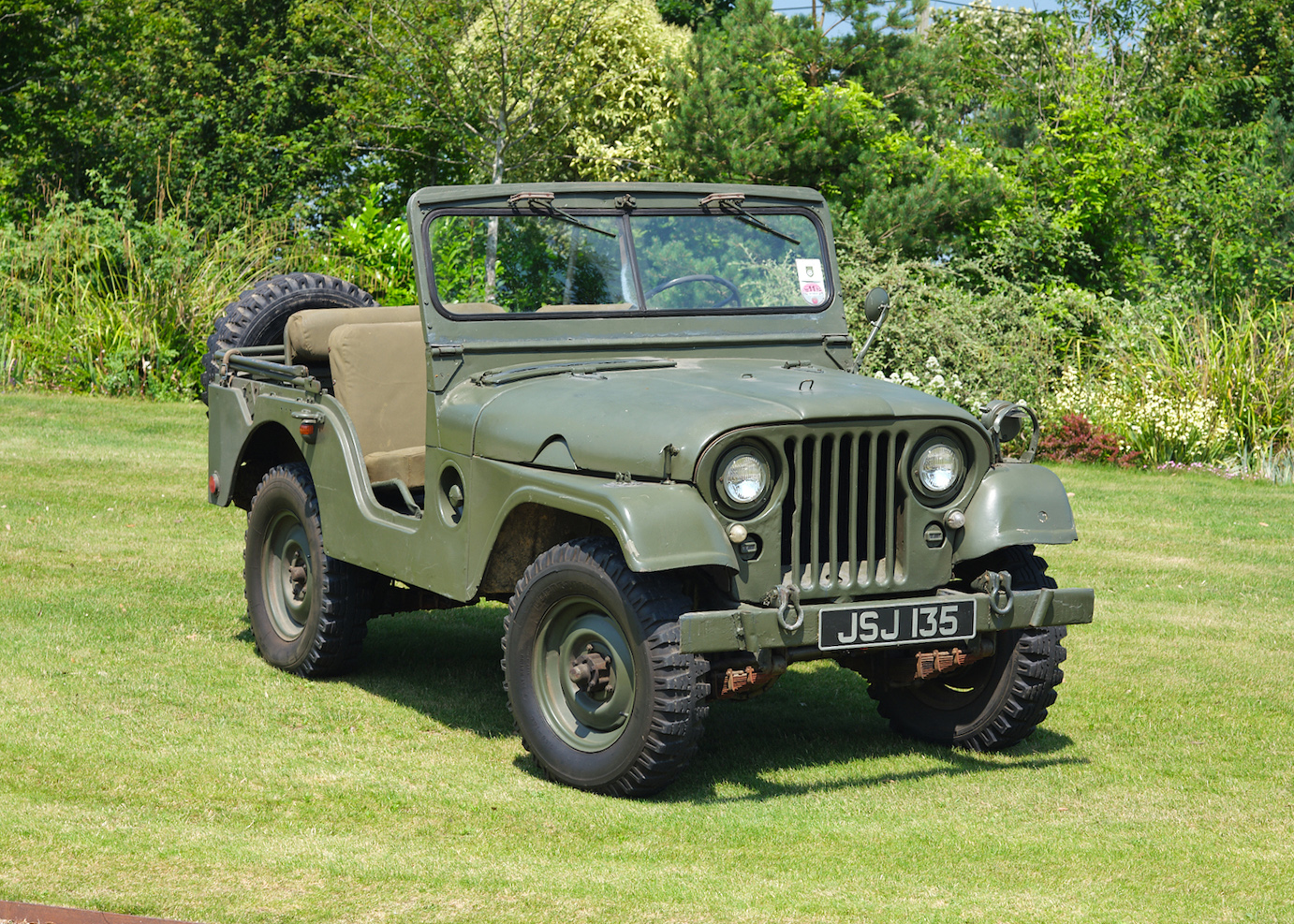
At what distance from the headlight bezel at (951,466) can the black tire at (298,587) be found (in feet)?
8.71

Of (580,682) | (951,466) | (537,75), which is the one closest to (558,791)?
(580,682)

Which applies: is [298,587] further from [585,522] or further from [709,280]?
[709,280]

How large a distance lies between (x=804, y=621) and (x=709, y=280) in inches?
77.0

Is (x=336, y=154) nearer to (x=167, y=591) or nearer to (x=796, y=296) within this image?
(x=167, y=591)

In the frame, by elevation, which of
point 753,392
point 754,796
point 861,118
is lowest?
point 754,796

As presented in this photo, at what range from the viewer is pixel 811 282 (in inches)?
264

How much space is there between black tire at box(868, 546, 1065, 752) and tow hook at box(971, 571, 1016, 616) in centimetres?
33

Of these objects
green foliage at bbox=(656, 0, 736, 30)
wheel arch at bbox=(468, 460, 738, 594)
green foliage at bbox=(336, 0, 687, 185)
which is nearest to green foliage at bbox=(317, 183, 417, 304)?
green foliage at bbox=(336, 0, 687, 185)

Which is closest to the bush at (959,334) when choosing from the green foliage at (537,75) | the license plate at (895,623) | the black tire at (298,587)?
the green foliage at (537,75)

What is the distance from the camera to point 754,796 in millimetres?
5328

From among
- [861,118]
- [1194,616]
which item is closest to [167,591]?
[1194,616]

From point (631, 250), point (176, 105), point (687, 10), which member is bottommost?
point (631, 250)

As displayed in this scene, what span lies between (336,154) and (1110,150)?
49.7ft

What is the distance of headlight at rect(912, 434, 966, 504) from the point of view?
5379 mm
